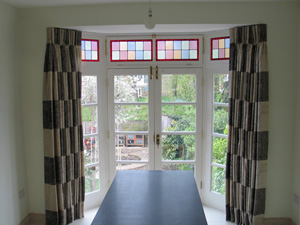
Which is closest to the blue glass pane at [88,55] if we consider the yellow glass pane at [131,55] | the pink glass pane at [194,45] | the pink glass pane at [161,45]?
the yellow glass pane at [131,55]

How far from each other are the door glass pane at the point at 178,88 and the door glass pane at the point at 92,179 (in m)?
1.45

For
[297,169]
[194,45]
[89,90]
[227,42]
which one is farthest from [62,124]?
[297,169]

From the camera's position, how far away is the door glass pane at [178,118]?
12.5 ft

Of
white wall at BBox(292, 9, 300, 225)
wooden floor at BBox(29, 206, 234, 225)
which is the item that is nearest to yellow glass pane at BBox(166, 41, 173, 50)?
white wall at BBox(292, 9, 300, 225)

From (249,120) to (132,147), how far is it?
170 centimetres

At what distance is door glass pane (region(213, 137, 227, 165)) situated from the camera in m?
3.69

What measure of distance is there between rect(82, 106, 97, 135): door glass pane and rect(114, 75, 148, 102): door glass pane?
0.38 metres

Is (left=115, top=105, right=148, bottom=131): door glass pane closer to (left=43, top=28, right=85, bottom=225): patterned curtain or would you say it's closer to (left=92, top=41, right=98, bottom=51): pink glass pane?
(left=43, top=28, right=85, bottom=225): patterned curtain

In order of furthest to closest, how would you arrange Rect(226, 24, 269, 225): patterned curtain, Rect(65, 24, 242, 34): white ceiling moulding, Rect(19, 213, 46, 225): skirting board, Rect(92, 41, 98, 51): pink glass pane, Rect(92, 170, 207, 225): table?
Rect(92, 41, 98, 51): pink glass pane < Rect(19, 213, 46, 225): skirting board < Rect(65, 24, 242, 34): white ceiling moulding < Rect(226, 24, 269, 225): patterned curtain < Rect(92, 170, 207, 225): table

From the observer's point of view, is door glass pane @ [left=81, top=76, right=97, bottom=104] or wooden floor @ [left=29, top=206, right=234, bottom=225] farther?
door glass pane @ [left=81, top=76, right=97, bottom=104]

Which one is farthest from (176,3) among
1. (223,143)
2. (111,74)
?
(223,143)

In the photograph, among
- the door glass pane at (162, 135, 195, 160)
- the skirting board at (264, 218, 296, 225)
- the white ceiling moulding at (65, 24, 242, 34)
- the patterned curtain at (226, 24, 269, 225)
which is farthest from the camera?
the door glass pane at (162, 135, 195, 160)

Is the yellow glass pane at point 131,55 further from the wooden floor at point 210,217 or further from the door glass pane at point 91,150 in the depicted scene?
the wooden floor at point 210,217

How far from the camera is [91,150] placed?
3.80m
